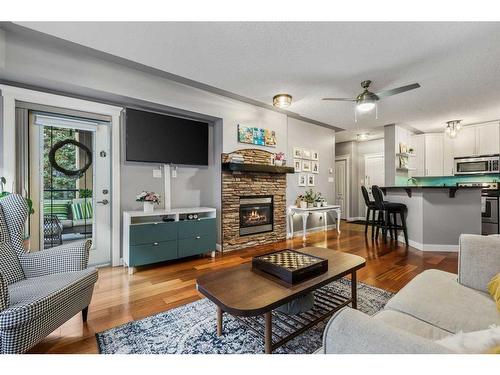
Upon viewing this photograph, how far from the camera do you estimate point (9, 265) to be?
1.64 m

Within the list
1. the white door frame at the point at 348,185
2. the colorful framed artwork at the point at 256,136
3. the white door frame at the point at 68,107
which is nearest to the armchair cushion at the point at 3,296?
the white door frame at the point at 68,107

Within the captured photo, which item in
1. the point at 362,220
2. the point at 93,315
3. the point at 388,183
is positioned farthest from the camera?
the point at 362,220

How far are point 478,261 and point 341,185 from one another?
5916mm

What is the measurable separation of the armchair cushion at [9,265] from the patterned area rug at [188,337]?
2.33 feet

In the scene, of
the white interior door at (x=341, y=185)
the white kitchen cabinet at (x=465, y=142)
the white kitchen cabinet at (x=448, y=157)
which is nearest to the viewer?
the white kitchen cabinet at (x=465, y=142)

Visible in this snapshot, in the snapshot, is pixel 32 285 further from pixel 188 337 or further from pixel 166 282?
pixel 166 282

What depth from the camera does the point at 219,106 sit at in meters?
3.71

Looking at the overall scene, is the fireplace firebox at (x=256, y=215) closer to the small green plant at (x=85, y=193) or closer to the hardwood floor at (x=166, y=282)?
the hardwood floor at (x=166, y=282)

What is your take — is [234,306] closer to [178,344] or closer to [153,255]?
[178,344]

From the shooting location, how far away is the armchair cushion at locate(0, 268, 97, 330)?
1.20 meters

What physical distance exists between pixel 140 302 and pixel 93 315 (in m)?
0.35

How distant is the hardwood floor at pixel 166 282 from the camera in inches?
66.2

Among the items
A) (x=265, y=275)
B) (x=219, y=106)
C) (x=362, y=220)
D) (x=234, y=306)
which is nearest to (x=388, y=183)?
(x=362, y=220)

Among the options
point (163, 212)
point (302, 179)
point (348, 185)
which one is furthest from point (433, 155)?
point (163, 212)
